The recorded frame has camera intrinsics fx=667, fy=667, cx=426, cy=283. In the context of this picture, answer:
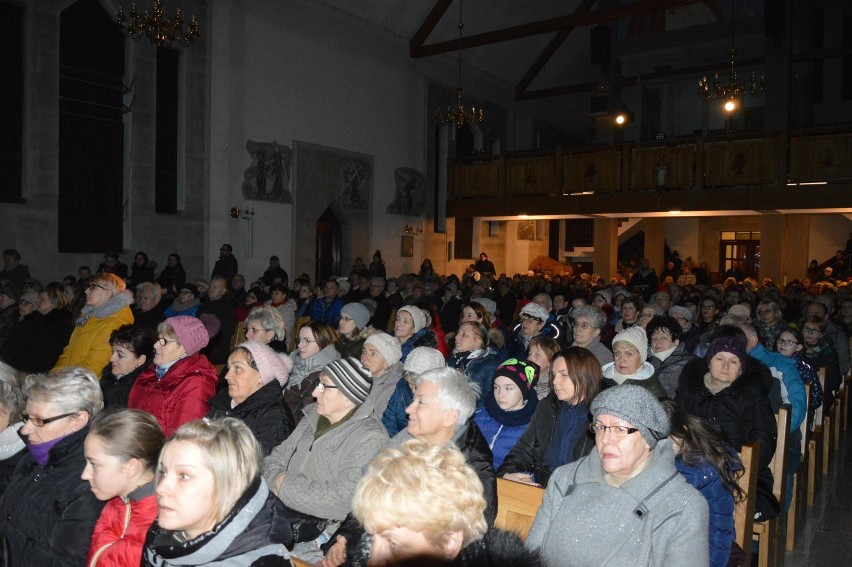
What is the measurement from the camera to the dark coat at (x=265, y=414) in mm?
3471

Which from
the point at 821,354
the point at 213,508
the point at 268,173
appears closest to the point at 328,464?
the point at 213,508

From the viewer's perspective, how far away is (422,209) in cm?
1955

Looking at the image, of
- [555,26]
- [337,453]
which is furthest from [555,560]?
[555,26]

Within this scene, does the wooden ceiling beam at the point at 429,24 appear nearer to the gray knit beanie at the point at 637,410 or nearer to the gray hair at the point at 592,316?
the gray hair at the point at 592,316

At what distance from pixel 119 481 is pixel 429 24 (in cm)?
1807

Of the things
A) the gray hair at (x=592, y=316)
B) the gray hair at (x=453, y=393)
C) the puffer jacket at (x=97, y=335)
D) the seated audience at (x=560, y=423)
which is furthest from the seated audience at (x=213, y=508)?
the gray hair at (x=592, y=316)

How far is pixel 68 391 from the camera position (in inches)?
108

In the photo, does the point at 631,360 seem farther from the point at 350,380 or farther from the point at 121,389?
the point at 121,389

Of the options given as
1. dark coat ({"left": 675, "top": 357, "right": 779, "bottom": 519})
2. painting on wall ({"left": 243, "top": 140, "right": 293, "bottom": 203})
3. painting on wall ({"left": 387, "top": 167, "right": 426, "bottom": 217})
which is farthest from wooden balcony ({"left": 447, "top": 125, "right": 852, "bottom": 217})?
dark coat ({"left": 675, "top": 357, "right": 779, "bottom": 519})

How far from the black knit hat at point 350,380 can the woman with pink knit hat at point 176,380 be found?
1.01 m

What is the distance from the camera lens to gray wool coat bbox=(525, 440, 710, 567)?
2.23 m

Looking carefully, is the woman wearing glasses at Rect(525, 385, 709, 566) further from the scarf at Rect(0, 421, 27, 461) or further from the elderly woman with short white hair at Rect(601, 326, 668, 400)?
the scarf at Rect(0, 421, 27, 461)

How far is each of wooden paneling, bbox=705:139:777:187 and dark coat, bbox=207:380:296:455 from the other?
44.3 feet

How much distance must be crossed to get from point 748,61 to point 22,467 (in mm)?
21006
